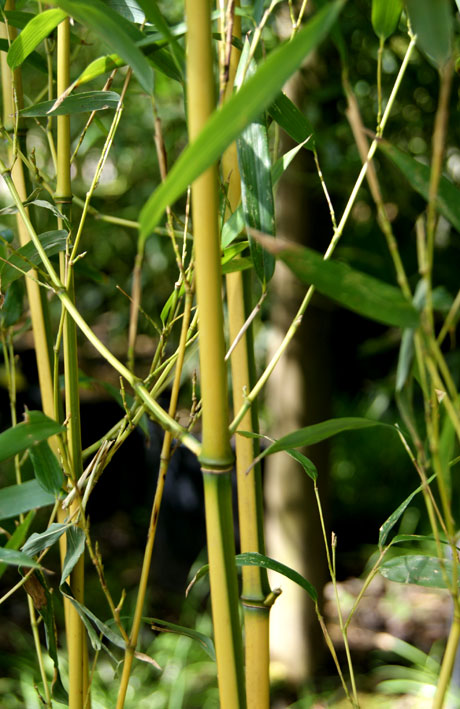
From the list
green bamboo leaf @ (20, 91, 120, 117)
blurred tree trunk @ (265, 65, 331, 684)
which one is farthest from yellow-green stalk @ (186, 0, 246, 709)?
blurred tree trunk @ (265, 65, 331, 684)

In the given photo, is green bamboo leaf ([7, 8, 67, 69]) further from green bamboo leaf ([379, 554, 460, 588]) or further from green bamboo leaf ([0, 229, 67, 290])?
green bamboo leaf ([379, 554, 460, 588])

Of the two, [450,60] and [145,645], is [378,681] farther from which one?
[450,60]

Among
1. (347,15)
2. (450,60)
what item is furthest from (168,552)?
(450,60)

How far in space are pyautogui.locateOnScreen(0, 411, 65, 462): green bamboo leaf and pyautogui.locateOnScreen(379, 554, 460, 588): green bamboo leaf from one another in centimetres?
19

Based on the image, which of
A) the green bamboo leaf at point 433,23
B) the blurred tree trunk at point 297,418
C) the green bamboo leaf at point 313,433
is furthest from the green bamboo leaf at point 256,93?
the blurred tree trunk at point 297,418

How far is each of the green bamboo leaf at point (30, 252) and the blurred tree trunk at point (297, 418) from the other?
2.87 feet

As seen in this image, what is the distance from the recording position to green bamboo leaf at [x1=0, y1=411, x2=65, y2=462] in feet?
0.99

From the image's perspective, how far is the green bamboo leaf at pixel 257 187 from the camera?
32cm

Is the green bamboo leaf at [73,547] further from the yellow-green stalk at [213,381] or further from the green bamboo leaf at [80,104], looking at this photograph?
the green bamboo leaf at [80,104]

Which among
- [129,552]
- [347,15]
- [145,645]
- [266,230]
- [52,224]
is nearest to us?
[266,230]

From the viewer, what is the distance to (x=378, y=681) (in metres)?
1.41

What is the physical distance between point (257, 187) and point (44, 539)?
216 millimetres

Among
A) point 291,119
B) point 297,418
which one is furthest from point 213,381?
point 297,418

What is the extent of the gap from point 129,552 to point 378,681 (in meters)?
0.83
